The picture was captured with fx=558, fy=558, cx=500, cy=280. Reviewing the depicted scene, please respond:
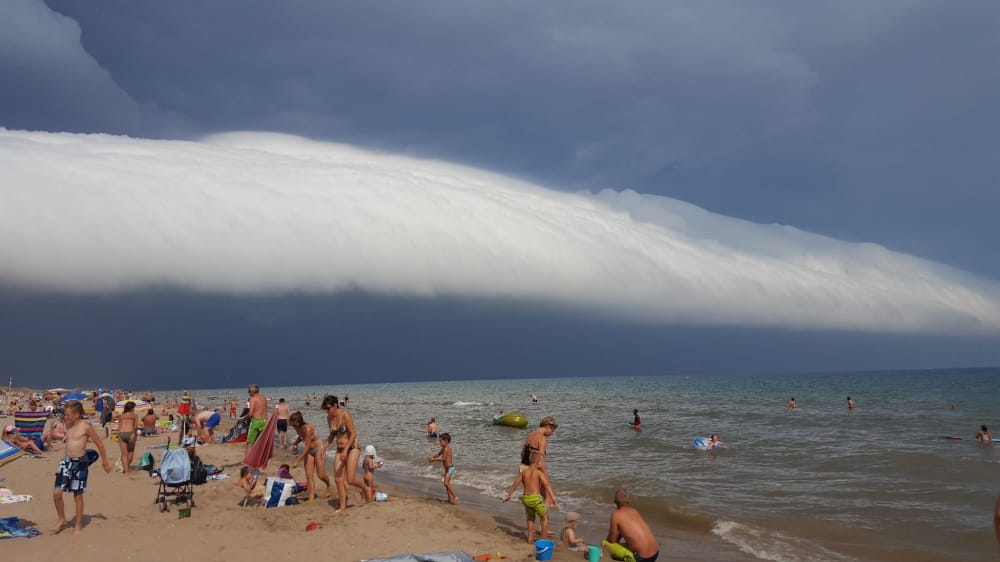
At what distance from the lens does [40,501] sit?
10500 millimetres

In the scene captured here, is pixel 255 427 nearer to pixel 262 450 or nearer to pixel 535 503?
pixel 262 450

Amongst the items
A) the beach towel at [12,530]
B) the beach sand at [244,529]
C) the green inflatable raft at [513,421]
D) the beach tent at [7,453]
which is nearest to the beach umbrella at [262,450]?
the beach sand at [244,529]

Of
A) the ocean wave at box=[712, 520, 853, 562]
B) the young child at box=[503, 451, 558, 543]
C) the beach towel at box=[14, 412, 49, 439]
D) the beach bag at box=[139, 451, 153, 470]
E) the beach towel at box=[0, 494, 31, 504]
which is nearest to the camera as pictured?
the young child at box=[503, 451, 558, 543]

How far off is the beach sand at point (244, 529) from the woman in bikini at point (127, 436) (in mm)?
1178

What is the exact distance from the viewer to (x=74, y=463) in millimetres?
8062

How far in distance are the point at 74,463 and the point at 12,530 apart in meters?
1.19

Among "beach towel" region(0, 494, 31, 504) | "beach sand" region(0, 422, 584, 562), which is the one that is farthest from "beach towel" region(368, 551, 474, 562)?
"beach towel" region(0, 494, 31, 504)

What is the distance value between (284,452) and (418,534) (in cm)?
1325

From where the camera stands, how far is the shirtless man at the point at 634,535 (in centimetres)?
684

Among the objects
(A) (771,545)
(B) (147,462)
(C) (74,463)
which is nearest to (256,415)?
(B) (147,462)

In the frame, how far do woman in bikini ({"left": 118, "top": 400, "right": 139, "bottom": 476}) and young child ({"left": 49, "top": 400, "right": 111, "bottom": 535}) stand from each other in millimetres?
5893

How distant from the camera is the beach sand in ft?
25.4

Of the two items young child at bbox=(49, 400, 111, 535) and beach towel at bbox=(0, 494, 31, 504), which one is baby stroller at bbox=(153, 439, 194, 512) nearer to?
young child at bbox=(49, 400, 111, 535)

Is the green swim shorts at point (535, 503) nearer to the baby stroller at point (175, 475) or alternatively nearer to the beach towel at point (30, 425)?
the baby stroller at point (175, 475)
